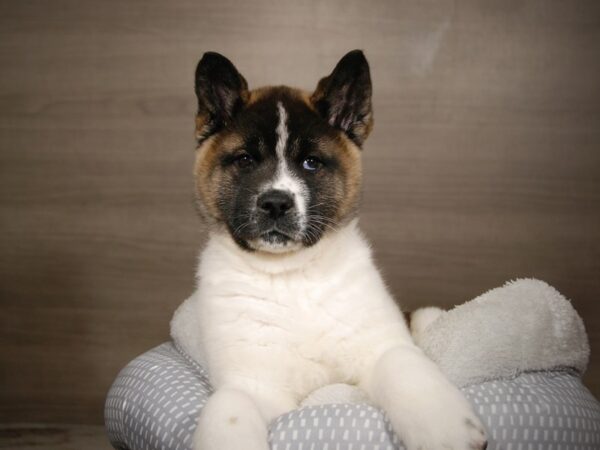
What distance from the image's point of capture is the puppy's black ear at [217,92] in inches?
85.0

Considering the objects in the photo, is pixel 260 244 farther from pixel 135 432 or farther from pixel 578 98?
pixel 578 98

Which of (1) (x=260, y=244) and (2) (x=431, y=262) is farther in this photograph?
(2) (x=431, y=262)

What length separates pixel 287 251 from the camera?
207cm

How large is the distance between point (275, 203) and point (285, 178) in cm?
12

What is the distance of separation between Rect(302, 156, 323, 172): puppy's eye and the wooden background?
1035 mm

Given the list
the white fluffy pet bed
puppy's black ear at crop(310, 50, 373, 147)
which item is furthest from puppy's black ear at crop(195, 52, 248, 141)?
the white fluffy pet bed

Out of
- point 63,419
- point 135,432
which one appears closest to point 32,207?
point 63,419

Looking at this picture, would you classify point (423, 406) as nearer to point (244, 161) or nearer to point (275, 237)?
point (275, 237)

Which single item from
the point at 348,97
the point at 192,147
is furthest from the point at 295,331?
the point at 192,147

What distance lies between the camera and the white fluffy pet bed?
1.71 metres

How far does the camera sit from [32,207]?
3234 millimetres

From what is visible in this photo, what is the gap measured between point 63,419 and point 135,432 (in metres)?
1.52

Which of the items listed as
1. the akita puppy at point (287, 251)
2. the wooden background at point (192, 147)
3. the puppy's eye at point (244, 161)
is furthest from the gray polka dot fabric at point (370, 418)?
the wooden background at point (192, 147)

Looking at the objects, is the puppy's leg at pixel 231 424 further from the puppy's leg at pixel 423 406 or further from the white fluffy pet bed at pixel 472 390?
the puppy's leg at pixel 423 406
